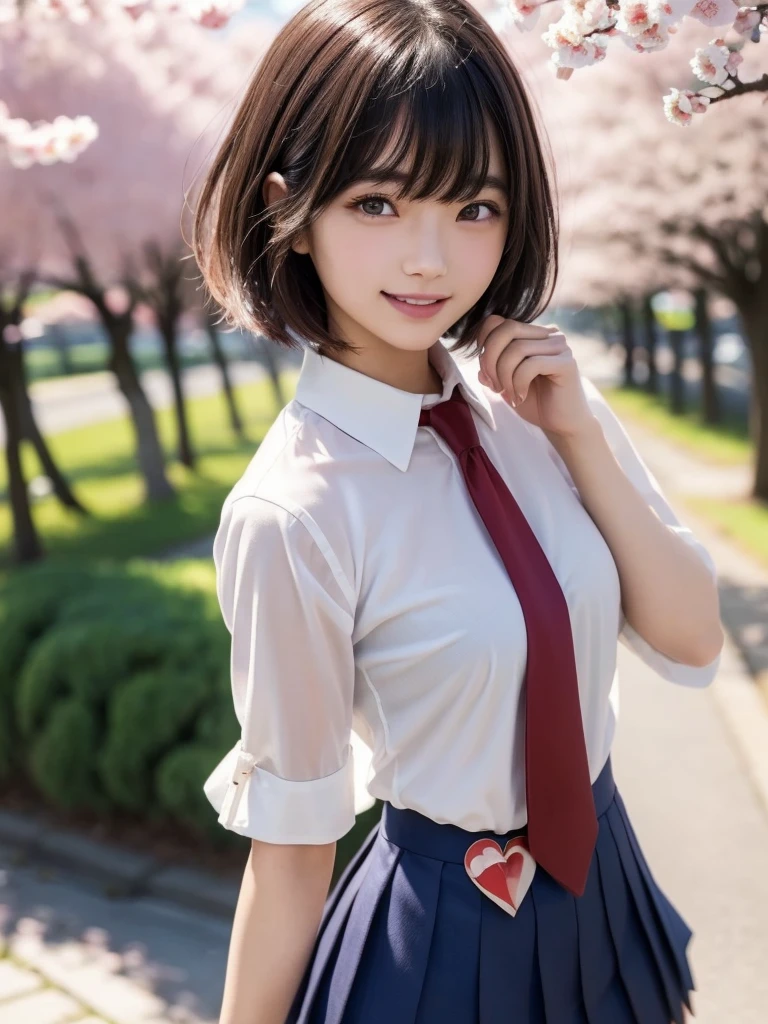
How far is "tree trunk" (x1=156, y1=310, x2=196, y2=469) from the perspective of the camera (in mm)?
14523

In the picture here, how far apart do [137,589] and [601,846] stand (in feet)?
11.1

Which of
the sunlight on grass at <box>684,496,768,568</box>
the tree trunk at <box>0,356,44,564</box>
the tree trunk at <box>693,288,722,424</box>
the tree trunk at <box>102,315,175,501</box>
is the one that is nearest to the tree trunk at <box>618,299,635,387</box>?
the tree trunk at <box>693,288,722,424</box>

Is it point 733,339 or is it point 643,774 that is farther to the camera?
point 733,339

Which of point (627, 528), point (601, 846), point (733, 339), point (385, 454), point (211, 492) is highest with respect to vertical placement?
point (385, 454)

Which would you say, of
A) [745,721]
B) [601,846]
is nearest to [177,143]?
[745,721]

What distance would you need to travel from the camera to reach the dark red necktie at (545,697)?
4.28ft

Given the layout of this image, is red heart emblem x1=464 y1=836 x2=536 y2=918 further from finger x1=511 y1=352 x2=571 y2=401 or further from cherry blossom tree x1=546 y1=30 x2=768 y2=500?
cherry blossom tree x1=546 y1=30 x2=768 y2=500

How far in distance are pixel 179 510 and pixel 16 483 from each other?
2.90m

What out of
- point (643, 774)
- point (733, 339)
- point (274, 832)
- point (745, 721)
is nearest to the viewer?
point (274, 832)

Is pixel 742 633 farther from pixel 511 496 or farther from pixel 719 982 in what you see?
pixel 511 496

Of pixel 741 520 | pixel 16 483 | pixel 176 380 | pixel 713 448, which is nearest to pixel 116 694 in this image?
pixel 16 483

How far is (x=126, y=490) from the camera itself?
47.3ft

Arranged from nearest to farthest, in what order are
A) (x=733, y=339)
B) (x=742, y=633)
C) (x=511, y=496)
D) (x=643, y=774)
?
(x=511, y=496) → (x=643, y=774) → (x=742, y=633) → (x=733, y=339)

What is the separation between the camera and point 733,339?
126 feet
